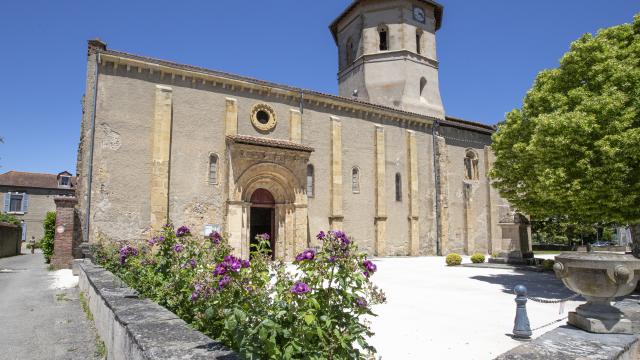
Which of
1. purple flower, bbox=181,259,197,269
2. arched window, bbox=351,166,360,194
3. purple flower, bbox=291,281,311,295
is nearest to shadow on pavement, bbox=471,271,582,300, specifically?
arched window, bbox=351,166,360,194

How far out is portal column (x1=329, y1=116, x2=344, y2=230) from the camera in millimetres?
22078

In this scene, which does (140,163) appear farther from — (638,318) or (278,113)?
(638,318)

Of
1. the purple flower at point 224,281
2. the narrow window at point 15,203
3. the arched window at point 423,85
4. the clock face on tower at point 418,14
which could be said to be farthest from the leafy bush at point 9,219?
the purple flower at point 224,281

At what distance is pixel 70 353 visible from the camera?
18.9ft

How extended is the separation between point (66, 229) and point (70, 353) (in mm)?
12390

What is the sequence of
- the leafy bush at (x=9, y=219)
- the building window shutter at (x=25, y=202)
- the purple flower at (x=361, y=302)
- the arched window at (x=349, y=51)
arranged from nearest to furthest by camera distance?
1. the purple flower at (x=361, y=302)
2. the arched window at (x=349, y=51)
3. the leafy bush at (x=9, y=219)
4. the building window shutter at (x=25, y=202)

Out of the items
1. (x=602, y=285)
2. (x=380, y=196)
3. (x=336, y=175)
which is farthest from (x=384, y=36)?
(x=602, y=285)

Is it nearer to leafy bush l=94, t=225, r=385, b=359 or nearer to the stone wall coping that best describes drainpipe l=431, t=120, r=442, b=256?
the stone wall coping

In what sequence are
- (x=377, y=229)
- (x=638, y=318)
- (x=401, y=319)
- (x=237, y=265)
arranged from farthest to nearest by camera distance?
1. (x=377, y=229)
2. (x=401, y=319)
3. (x=638, y=318)
4. (x=237, y=265)

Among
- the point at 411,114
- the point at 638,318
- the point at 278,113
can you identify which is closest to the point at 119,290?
the point at 638,318

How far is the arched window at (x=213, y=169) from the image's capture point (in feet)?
62.3

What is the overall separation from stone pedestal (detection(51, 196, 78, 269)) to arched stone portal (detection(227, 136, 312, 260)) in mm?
6243

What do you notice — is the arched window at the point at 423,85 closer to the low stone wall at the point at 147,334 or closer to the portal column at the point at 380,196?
the portal column at the point at 380,196

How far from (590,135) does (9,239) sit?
3743cm
